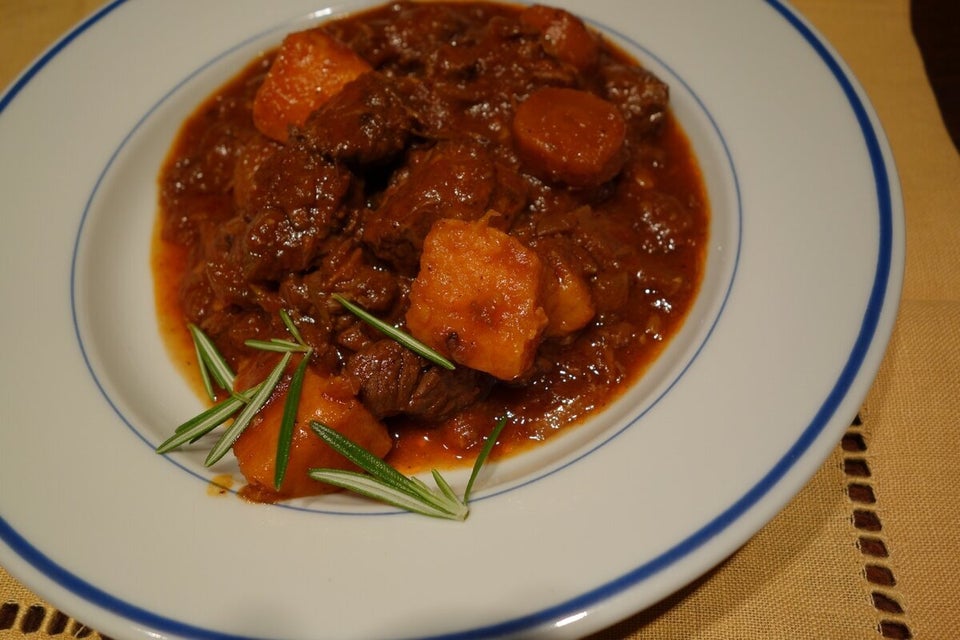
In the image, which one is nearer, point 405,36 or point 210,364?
point 210,364

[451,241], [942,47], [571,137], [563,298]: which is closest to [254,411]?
[451,241]

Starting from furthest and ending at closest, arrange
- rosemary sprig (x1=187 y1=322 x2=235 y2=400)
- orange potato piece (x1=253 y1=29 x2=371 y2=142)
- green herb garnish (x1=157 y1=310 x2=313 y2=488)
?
orange potato piece (x1=253 y1=29 x2=371 y2=142), rosemary sprig (x1=187 y1=322 x2=235 y2=400), green herb garnish (x1=157 y1=310 x2=313 y2=488)

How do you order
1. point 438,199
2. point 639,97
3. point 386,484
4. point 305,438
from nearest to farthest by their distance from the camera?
1. point 386,484
2. point 305,438
3. point 438,199
4. point 639,97

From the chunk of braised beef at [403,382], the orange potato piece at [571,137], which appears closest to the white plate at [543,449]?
the chunk of braised beef at [403,382]

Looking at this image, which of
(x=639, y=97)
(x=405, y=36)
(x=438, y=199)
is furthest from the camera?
(x=405, y=36)

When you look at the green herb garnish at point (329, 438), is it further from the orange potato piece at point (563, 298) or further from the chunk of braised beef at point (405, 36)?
the chunk of braised beef at point (405, 36)

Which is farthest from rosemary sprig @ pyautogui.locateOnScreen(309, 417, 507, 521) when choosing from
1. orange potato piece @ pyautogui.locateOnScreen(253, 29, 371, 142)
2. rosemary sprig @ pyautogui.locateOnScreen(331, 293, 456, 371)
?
orange potato piece @ pyautogui.locateOnScreen(253, 29, 371, 142)

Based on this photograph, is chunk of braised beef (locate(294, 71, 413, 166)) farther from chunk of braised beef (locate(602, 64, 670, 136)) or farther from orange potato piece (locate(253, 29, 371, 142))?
chunk of braised beef (locate(602, 64, 670, 136))

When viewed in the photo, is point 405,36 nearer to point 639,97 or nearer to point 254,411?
point 639,97
